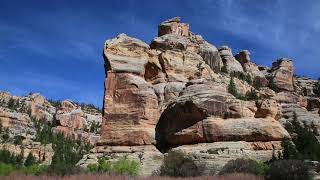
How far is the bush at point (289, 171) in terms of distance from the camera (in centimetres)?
2900

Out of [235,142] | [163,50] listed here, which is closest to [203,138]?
[235,142]

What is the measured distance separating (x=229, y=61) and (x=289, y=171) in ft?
171

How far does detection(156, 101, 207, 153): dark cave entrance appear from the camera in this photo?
49.4 m

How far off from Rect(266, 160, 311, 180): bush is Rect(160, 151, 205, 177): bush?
9.59 metres

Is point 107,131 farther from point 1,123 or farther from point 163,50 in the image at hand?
point 1,123

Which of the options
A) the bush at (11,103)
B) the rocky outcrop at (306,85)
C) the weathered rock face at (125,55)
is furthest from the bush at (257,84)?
the bush at (11,103)

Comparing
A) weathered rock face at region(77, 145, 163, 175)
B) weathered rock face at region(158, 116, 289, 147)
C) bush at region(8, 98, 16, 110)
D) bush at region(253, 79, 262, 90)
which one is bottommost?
weathered rock face at region(77, 145, 163, 175)

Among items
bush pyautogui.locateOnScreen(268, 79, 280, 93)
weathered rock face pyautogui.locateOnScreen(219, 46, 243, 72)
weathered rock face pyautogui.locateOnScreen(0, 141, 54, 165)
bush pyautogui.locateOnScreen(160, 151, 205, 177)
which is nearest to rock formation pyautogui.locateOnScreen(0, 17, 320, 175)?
bush pyautogui.locateOnScreen(160, 151, 205, 177)

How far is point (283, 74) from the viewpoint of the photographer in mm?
82812

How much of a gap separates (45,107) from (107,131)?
127 m

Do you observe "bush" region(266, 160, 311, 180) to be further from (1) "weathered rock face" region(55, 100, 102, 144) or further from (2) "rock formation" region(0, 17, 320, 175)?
(1) "weathered rock face" region(55, 100, 102, 144)

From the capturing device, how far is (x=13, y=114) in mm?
138000

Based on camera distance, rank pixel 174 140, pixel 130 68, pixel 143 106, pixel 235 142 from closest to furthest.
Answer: pixel 235 142, pixel 174 140, pixel 143 106, pixel 130 68

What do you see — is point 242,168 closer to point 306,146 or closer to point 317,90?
point 306,146
